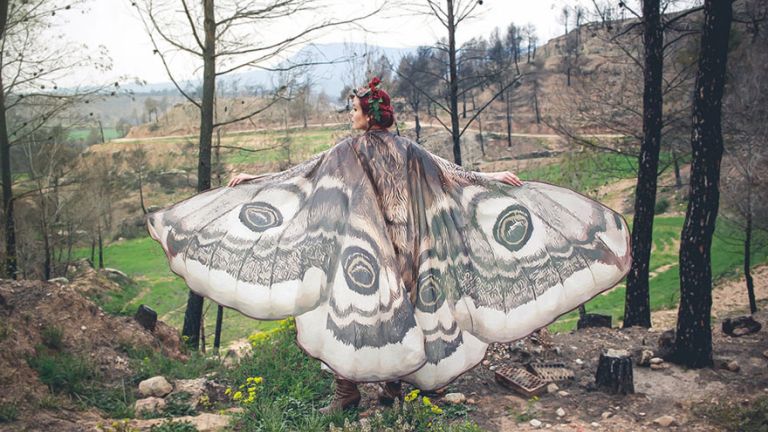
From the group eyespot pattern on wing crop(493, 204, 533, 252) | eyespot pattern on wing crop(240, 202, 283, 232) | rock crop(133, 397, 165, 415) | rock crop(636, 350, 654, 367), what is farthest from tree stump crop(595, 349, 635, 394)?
rock crop(133, 397, 165, 415)

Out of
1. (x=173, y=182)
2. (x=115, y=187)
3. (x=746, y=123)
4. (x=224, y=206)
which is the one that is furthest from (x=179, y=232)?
(x=173, y=182)

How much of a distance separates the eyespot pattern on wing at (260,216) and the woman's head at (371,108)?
1017 millimetres

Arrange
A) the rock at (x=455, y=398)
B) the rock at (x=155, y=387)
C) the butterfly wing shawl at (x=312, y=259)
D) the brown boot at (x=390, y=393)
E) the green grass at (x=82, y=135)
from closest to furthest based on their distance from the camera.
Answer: the butterfly wing shawl at (x=312, y=259) < the brown boot at (x=390, y=393) < the rock at (x=455, y=398) < the rock at (x=155, y=387) < the green grass at (x=82, y=135)

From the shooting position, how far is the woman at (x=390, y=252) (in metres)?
4.14

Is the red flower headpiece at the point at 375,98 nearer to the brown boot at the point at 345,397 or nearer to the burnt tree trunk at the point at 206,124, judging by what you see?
the brown boot at the point at 345,397

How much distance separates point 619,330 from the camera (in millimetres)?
7957

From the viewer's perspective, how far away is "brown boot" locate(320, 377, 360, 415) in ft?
15.9

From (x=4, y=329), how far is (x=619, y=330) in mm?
7394

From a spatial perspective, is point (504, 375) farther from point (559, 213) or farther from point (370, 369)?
point (370, 369)

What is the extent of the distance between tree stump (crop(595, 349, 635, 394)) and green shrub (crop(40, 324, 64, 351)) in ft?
18.5

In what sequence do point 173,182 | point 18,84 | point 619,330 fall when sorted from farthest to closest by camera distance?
1. point 173,182
2. point 18,84
3. point 619,330

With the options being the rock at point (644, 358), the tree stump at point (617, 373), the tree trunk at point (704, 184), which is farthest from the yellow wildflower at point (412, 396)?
the tree trunk at point (704, 184)

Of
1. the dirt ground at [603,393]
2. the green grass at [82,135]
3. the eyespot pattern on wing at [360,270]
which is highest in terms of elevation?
the green grass at [82,135]

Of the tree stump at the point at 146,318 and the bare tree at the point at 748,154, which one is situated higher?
the bare tree at the point at 748,154
